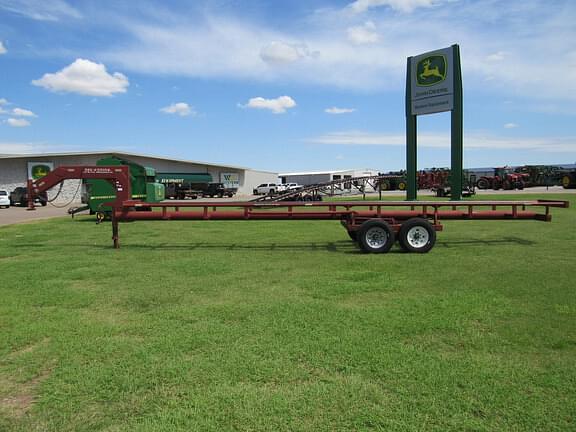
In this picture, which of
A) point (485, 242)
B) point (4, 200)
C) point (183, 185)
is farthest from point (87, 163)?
point (485, 242)

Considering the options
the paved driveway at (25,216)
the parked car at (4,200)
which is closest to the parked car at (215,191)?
the parked car at (4,200)

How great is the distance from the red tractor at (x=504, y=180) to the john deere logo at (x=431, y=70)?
24473mm

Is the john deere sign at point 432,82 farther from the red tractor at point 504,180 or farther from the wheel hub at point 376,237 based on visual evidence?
the red tractor at point 504,180

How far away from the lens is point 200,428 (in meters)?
3.09

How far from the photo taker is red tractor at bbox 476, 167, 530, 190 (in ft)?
145

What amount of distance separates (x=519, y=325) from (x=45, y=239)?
12.2 meters

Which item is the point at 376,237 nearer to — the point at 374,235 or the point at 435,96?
the point at 374,235

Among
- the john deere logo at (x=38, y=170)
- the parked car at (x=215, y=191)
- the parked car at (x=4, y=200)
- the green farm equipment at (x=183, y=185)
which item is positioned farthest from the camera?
the parked car at (x=215, y=191)

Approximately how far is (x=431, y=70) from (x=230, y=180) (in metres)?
44.5

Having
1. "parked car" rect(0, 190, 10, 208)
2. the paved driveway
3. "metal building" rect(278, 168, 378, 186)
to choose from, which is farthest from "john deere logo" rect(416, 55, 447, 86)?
"metal building" rect(278, 168, 378, 186)

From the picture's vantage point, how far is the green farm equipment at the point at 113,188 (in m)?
19.0

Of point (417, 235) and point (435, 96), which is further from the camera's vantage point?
point (435, 96)

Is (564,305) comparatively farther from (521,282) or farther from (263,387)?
(263,387)

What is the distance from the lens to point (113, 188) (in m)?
18.5
